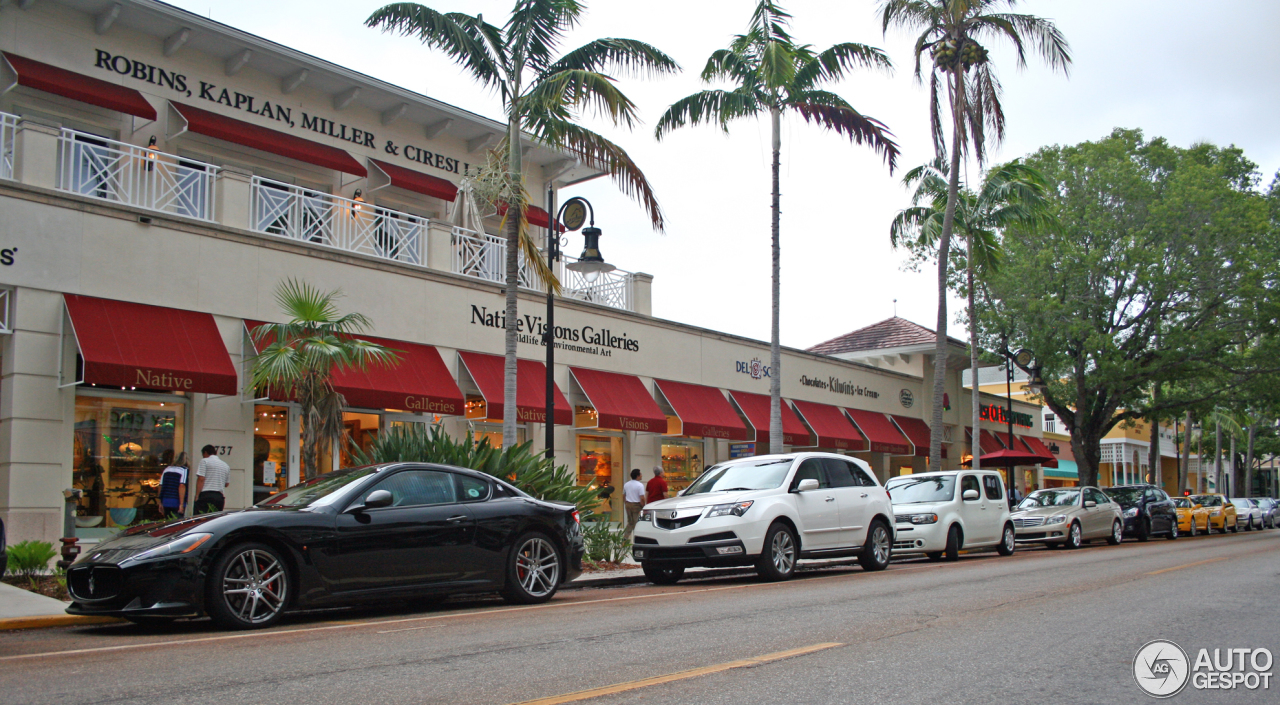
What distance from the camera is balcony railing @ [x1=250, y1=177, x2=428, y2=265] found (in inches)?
693

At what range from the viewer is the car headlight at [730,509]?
40.9 feet

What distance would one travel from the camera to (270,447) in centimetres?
1702

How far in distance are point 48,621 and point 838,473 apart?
10.2m

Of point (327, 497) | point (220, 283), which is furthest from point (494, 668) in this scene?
point (220, 283)

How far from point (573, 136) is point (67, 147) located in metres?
8.54

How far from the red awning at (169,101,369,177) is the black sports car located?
10805 mm

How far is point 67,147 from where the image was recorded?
15938mm

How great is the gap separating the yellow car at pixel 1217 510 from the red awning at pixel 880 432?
378 inches

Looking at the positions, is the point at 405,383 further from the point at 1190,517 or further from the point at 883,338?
the point at 1190,517

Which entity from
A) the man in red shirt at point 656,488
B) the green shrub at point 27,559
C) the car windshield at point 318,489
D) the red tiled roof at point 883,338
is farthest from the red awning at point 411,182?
the red tiled roof at point 883,338

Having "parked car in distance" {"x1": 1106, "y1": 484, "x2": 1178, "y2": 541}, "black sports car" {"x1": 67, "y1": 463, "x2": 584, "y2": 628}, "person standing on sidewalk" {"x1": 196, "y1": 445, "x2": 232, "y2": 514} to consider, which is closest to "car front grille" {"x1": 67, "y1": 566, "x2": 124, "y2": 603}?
"black sports car" {"x1": 67, "y1": 463, "x2": 584, "y2": 628}

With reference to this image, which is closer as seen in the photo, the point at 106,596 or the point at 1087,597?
the point at 106,596

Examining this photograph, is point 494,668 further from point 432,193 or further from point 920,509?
point 432,193

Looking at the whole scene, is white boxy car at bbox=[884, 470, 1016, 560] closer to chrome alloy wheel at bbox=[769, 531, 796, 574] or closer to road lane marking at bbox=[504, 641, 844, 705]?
chrome alloy wheel at bbox=[769, 531, 796, 574]
